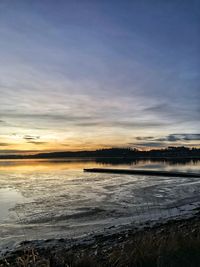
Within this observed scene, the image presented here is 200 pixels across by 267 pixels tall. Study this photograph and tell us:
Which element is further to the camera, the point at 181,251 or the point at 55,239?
the point at 55,239

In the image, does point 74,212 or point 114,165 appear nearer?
point 74,212

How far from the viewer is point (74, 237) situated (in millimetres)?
12484

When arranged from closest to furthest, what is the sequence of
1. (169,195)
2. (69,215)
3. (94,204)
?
(69,215)
(94,204)
(169,195)

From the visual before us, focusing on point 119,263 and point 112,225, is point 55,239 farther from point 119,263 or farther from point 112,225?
point 119,263

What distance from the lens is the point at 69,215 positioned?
16.9 metres

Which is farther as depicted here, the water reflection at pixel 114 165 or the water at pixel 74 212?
the water reflection at pixel 114 165

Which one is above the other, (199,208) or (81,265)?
(81,265)

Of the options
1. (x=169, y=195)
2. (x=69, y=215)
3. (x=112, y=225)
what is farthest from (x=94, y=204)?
(x=169, y=195)

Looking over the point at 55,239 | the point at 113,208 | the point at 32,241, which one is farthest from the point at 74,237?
the point at 113,208

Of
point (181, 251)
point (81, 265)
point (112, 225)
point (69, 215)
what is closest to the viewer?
point (81, 265)

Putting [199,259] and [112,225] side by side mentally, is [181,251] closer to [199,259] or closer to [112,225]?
[199,259]

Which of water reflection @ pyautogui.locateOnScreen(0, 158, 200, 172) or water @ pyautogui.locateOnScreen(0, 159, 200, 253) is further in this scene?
water reflection @ pyautogui.locateOnScreen(0, 158, 200, 172)

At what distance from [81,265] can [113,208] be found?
1331 cm

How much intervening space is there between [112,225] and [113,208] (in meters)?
4.18
